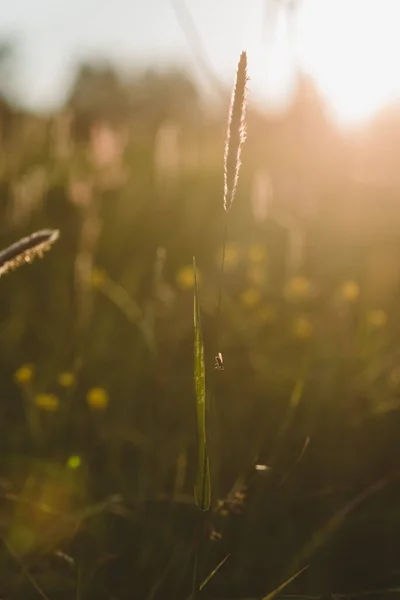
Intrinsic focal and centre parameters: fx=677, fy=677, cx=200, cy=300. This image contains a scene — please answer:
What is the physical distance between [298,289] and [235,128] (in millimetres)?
2082

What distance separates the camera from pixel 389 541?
1.80 metres

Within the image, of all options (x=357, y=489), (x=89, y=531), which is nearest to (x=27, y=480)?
(x=89, y=531)

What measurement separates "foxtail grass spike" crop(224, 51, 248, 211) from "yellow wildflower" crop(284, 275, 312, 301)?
2.03 meters

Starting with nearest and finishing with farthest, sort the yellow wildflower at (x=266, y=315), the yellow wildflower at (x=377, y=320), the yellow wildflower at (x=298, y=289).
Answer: the yellow wildflower at (x=377, y=320)
the yellow wildflower at (x=266, y=315)
the yellow wildflower at (x=298, y=289)

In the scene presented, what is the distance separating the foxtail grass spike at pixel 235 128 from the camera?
88 centimetres

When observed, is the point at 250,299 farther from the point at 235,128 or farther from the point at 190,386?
the point at 235,128

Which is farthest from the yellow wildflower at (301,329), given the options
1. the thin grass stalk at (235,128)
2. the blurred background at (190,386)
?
the thin grass stalk at (235,128)

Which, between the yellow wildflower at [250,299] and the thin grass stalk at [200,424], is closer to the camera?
the thin grass stalk at [200,424]

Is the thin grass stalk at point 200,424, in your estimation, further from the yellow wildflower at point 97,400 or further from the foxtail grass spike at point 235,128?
the yellow wildflower at point 97,400

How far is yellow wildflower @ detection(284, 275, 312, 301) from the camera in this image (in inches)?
114

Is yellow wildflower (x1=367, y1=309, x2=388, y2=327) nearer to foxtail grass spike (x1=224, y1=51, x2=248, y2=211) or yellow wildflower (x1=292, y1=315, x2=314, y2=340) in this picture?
yellow wildflower (x1=292, y1=315, x2=314, y2=340)

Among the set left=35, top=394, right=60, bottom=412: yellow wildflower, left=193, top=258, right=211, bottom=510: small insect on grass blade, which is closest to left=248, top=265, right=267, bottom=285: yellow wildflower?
left=35, top=394, right=60, bottom=412: yellow wildflower

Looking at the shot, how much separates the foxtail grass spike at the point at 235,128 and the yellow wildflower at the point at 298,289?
2029 millimetres

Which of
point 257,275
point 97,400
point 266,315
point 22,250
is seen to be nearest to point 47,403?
point 97,400
